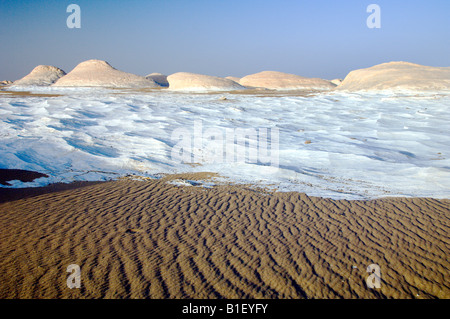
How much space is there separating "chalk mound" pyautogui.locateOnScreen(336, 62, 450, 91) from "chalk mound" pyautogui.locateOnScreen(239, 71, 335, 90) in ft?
24.3

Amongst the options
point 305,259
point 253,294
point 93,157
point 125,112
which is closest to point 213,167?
point 93,157

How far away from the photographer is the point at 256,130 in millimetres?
10172

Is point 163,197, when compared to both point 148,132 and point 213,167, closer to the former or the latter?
point 213,167

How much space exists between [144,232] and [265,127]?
24.8ft

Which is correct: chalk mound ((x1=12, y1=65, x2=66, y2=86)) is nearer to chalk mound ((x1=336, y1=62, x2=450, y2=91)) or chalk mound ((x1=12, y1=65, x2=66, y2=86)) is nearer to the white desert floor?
the white desert floor

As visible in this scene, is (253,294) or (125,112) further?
(125,112)

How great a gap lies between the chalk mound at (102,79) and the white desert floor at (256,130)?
17635mm

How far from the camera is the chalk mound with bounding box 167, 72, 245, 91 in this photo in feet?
86.8

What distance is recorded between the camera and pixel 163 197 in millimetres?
4969
